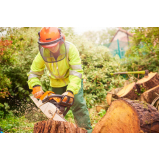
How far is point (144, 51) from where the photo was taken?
3148mm

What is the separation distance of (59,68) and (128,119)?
1089mm

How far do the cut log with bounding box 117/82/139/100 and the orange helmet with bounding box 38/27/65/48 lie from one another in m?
1.38

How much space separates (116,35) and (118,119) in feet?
5.13

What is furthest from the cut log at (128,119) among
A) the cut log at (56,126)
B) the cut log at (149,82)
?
the cut log at (149,82)

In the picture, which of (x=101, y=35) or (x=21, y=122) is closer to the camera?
(x=21, y=122)

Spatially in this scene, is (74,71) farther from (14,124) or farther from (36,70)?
(14,124)

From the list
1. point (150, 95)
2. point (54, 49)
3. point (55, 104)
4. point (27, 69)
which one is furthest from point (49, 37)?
point (150, 95)

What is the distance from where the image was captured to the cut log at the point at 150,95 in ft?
8.35

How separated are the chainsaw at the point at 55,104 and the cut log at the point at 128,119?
0.51m

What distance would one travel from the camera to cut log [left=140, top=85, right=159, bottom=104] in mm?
2545

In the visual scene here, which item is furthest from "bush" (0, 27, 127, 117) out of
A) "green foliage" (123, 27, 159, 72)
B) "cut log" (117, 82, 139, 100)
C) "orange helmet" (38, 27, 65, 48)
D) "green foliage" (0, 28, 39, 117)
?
"green foliage" (123, 27, 159, 72)
